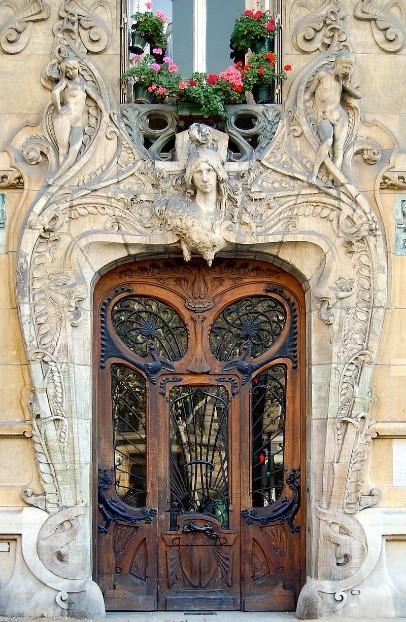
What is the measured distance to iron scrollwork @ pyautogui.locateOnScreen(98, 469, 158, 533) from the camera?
1170 cm

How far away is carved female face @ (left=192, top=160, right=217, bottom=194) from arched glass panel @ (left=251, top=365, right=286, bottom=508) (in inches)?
67.6

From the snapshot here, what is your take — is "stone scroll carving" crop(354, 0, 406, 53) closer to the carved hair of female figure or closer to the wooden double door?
the carved hair of female figure

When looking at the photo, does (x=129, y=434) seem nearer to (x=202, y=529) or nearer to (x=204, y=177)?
(x=202, y=529)

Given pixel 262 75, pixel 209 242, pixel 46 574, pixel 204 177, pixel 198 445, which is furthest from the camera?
pixel 198 445

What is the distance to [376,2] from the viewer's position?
464 inches

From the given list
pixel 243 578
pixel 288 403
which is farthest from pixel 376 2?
pixel 243 578

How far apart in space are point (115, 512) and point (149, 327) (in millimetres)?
1611

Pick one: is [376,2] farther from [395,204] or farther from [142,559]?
[142,559]

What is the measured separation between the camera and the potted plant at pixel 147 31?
38.2 ft

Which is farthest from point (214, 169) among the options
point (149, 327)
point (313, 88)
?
point (149, 327)

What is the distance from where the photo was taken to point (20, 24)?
11.7 meters

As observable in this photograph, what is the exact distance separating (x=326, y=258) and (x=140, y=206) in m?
1.61

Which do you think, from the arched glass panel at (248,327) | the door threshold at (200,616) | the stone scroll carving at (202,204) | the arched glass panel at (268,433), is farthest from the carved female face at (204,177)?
the door threshold at (200,616)

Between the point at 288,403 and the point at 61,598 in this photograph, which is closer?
the point at 61,598
